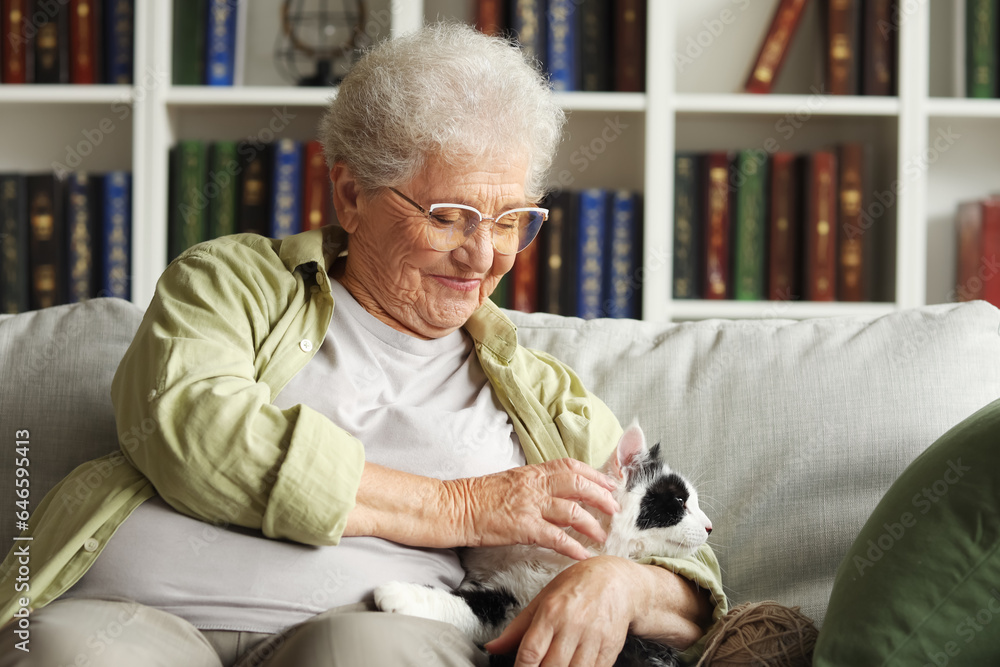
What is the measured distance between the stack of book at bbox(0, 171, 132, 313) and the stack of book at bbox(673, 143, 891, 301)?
139 cm

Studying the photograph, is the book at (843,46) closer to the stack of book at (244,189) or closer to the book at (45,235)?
the stack of book at (244,189)

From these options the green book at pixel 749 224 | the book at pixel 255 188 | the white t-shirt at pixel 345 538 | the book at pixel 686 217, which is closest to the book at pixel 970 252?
the green book at pixel 749 224

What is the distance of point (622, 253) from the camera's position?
214 cm

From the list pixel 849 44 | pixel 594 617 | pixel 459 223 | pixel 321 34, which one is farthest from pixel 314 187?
pixel 594 617

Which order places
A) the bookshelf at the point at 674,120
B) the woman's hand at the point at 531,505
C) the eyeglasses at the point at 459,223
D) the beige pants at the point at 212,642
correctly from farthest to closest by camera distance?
the bookshelf at the point at 674,120 < the eyeglasses at the point at 459,223 < the woman's hand at the point at 531,505 < the beige pants at the point at 212,642

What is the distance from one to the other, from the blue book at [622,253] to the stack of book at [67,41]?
49.5 inches

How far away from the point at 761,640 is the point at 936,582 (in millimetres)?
226

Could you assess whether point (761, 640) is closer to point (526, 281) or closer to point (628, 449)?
point (628, 449)

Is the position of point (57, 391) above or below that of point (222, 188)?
below

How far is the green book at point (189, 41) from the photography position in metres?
2.15

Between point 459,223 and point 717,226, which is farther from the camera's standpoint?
point 717,226

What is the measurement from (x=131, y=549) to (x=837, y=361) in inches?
41.9

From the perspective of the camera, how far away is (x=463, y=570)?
45.9 inches

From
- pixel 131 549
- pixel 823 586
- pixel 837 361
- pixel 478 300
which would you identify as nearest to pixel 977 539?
pixel 823 586
